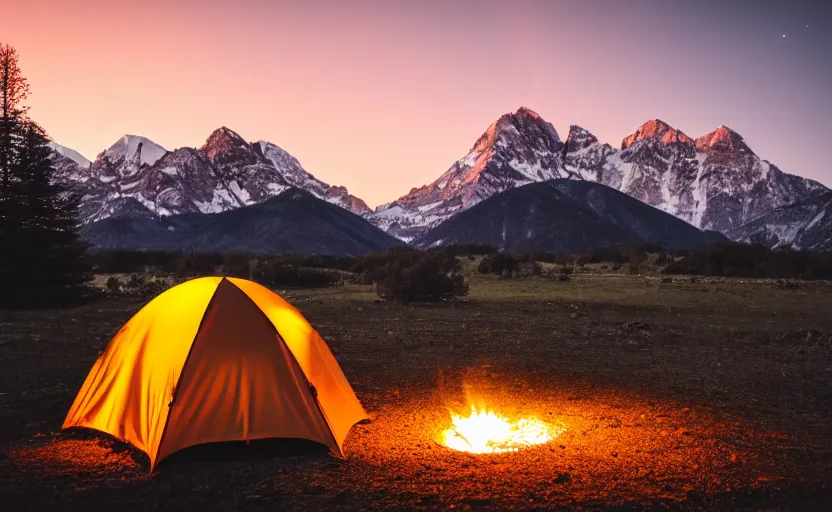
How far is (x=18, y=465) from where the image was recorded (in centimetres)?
694

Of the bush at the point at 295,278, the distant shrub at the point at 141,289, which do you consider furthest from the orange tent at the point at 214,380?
the bush at the point at 295,278

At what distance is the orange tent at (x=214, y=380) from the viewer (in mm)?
7484

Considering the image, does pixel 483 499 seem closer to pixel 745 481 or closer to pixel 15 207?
pixel 745 481

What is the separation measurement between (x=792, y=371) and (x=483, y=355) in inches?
262

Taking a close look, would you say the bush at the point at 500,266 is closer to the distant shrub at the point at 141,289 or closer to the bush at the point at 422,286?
the bush at the point at 422,286

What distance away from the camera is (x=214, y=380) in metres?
7.66

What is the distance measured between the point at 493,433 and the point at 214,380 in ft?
12.4

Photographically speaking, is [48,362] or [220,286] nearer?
[220,286]

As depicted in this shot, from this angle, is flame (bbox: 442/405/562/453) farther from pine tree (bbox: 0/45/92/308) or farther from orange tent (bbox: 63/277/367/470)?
pine tree (bbox: 0/45/92/308)

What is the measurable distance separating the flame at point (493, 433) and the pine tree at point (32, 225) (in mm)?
22460

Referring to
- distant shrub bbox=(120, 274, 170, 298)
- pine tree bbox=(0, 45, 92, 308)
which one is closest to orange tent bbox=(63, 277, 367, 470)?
pine tree bbox=(0, 45, 92, 308)

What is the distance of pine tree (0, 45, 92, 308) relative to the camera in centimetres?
2445

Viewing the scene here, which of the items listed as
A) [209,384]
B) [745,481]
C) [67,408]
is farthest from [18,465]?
[745,481]

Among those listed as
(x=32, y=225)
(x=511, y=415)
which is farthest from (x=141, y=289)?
(x=511, y=415)
